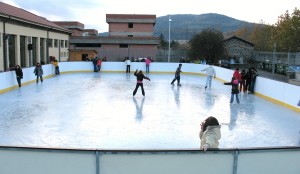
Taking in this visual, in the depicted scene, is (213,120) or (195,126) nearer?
(213,120)

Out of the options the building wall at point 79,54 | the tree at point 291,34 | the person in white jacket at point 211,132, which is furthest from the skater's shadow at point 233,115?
the building wall at point 79,54

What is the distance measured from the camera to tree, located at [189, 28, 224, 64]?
37.7m

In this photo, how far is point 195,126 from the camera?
924cm

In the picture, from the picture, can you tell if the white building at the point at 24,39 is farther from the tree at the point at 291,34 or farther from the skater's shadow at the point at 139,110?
the tree at the point at 291,34

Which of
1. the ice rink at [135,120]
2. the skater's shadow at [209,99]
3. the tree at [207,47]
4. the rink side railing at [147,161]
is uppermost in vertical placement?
the tree at [207,47]

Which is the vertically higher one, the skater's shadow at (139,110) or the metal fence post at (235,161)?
the metal fence post at (235,161)

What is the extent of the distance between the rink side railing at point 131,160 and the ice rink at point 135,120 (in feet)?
11.4

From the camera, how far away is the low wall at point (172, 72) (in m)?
12.5

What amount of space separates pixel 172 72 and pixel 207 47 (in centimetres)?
1057

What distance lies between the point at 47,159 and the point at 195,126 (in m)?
6.15

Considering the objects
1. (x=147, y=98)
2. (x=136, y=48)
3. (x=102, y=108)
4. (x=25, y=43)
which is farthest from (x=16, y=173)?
(x=136, y=48)

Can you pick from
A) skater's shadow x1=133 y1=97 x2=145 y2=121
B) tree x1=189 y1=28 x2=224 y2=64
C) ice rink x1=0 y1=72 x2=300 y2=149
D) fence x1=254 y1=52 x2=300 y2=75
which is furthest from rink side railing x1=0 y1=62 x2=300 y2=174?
tree x1=189 y1=28 x2=224 y2=64

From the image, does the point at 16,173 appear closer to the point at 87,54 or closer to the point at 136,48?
the point at 87,54

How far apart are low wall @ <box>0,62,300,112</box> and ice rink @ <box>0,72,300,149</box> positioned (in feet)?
1.38
